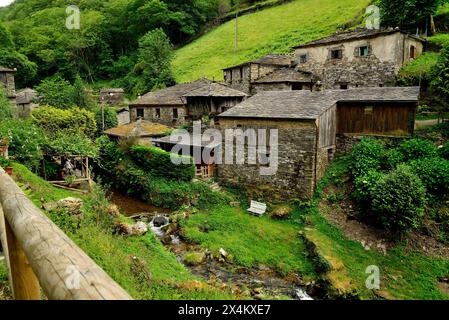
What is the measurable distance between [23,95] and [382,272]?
41.5 metres

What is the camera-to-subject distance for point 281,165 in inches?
777

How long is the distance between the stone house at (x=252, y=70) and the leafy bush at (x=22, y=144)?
20.5 meters

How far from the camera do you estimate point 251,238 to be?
55.4ft

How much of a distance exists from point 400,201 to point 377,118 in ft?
22.4

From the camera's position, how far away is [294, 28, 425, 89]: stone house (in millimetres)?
25375

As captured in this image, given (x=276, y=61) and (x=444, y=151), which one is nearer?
(x=444, y=151)

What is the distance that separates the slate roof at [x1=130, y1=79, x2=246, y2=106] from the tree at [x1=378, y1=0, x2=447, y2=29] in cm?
1643

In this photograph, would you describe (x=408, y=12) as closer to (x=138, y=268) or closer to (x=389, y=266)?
(x=389, y=266)

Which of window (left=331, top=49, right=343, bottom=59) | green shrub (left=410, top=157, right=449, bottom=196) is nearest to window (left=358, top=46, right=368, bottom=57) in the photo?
window (left=331, top=49, right=343, bottom=59)

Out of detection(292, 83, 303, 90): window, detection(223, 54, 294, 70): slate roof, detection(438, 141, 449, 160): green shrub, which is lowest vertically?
detection(438, 141, 449, 160): green shrub

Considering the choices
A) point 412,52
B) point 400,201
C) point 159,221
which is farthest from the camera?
point 412,52

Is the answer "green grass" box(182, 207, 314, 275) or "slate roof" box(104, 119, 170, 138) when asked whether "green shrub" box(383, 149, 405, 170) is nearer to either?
"green grass" box(182, 207, 314, 275)
